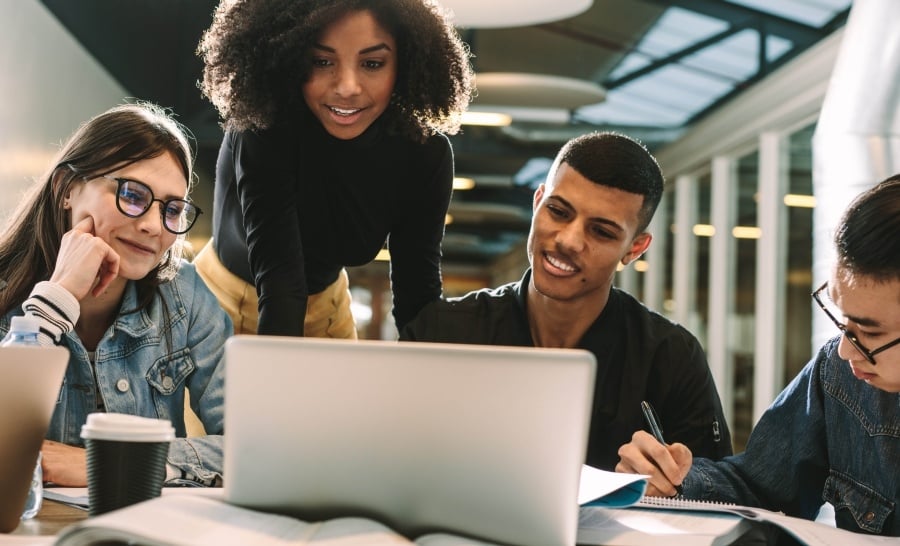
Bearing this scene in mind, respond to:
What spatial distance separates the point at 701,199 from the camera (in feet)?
27.8

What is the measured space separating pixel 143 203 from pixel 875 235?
1.30 metres

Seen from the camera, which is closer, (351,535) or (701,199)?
(351,535)

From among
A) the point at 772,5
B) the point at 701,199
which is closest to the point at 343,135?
the point at 772,5

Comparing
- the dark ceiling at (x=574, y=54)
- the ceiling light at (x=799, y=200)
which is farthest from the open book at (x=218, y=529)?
the ceiling light at (x=799, y=200)

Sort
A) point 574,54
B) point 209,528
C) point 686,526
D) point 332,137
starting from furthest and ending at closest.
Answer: point 574,54, point 332,137, point 686,526, point 209,528

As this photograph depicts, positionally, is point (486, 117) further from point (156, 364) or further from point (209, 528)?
point (209, 528)

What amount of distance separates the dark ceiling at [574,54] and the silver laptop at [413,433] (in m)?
4.96

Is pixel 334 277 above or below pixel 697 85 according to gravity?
below

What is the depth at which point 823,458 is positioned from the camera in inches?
65.4

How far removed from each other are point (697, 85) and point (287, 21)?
5.75 meters

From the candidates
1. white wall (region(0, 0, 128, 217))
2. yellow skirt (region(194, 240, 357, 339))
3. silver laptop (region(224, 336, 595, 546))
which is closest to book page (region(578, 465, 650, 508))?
silver laptop (region(224, 336, 595, 546))

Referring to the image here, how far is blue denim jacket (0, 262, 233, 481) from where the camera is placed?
1744 mm

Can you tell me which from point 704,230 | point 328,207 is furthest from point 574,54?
point 328,207

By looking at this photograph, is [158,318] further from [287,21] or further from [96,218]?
[287,21]
